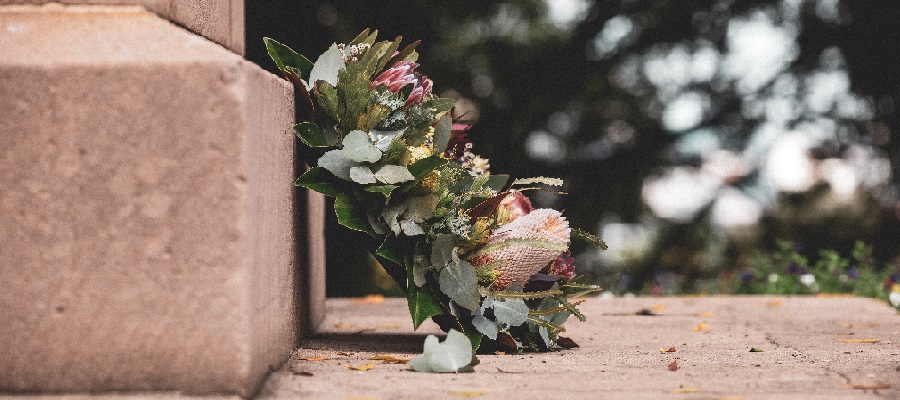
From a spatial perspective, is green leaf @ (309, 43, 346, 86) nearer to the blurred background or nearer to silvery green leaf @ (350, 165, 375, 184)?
silvery green leaf @ (350, 165, 375, 184)

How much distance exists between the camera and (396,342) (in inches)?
115

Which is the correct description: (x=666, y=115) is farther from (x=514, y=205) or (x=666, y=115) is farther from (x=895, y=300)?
(x=514, y=205)

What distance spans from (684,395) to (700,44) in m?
5.01

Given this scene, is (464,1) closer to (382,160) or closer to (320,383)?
(382,160)

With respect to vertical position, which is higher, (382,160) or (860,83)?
(860,83)

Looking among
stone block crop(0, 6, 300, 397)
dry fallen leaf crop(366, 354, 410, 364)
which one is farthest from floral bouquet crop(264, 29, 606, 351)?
stone block crop(0, 6, 300, 397)

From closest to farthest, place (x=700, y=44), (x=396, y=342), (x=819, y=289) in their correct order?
(x=396, y=342), (x=819, y=289), (x=700, y=44)

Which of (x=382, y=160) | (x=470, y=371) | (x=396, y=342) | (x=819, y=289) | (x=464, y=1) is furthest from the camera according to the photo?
(x=464, y=1)

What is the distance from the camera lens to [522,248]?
2.59 metres

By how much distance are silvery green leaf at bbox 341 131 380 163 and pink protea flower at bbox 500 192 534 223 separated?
49cm

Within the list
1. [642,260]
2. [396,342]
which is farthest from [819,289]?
[396,342]

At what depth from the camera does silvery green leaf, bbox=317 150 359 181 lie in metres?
2.44

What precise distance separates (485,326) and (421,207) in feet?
1.23

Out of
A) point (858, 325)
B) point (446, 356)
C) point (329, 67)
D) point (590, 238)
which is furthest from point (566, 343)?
point (858, 325)
